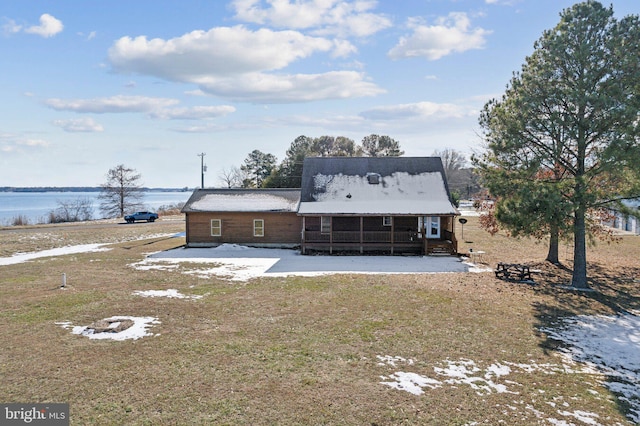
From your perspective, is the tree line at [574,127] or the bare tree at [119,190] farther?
the bare tree at [119,190]

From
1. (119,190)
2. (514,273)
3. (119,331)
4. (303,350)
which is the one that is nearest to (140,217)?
(119,190)

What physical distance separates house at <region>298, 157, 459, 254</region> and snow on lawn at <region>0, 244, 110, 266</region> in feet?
44.8

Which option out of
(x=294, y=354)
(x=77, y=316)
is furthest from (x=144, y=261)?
(x=294, y=354)

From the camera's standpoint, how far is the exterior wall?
86.5ft

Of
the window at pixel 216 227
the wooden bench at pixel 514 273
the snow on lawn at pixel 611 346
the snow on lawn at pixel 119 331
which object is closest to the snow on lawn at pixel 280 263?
the wooden bench at pixel 514 273

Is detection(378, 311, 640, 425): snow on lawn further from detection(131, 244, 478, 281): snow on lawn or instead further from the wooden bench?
detection(131, 244, 478, 281): snow on lawn

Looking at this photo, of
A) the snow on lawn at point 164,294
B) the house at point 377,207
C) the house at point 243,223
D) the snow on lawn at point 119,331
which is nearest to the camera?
the snow on lawn at point 119,331

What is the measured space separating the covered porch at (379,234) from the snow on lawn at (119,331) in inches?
516

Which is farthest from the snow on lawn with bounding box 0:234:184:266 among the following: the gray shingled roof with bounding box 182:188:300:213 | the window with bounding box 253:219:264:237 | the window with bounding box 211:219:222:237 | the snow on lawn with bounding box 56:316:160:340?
the snow on lawn with bounding box 56:316:160:340

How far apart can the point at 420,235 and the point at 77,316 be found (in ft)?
61.2

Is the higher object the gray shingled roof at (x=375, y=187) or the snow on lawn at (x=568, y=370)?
the gray shingled roof at (x=375, y=187)

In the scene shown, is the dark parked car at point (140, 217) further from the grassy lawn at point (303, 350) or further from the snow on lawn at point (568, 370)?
the snow on lawn at point (568, 370)

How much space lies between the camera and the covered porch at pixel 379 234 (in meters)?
23.8

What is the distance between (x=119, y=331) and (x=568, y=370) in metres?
10.9
